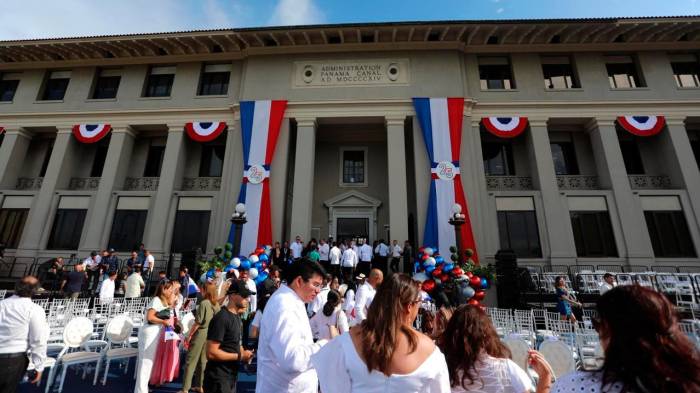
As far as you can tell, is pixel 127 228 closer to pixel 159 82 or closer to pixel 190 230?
pixel 190 230

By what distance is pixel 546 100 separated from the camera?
17125mm

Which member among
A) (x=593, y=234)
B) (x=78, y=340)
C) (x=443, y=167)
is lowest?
(x=78, y=340)

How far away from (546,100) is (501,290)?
1144cm

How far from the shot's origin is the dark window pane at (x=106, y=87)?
1930 centimetres

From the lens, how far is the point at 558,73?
715 inches

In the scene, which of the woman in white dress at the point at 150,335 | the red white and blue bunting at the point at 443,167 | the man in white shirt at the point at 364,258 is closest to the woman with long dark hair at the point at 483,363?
the woman in white dress at the point at 150,335

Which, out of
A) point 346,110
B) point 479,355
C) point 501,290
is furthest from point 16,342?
point 346,110

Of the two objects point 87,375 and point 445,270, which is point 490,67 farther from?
point 87,375

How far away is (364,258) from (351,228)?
15.0 feet

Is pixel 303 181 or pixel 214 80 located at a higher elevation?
pixel 214 80

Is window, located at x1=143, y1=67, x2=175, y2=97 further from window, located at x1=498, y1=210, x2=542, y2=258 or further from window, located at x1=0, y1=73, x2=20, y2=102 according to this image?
window, located at x1=498, y1=210, x2=542, y2=258

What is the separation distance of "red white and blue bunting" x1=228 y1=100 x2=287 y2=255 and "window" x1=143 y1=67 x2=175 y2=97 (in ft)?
19.3

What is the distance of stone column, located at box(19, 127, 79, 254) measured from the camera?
53.6 ft

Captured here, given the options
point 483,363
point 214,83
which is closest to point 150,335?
point 483,363
